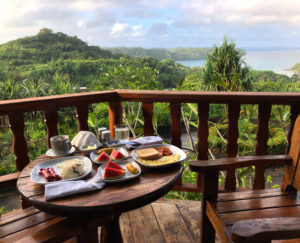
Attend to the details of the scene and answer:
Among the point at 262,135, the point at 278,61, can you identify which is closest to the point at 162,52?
the point at 278,61

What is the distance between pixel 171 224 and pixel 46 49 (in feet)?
27.7

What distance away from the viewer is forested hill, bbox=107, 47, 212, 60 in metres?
6.44

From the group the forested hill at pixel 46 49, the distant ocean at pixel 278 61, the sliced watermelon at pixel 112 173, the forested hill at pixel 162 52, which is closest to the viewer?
the sliced watermelon at pixel 112 173

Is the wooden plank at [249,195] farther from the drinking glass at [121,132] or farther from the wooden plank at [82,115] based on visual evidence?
the wooden plank at [82,115]

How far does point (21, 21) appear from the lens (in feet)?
33.4

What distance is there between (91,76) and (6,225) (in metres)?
6.43

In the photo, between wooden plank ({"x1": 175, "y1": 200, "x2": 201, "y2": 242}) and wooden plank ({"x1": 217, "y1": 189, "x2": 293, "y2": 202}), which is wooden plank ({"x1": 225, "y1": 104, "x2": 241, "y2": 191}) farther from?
wooden plank ({"x1": 217, "y1": 189, "x2": 293, "y2": 202})

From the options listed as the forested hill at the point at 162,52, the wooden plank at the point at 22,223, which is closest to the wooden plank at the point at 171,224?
the wooden plank at the point at 22,223

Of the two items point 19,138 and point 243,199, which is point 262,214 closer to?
point 243,199

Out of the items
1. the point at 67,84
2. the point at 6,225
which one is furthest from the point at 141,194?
the point at 67,84

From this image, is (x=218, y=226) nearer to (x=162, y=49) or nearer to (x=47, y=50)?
(x=162, y=49)

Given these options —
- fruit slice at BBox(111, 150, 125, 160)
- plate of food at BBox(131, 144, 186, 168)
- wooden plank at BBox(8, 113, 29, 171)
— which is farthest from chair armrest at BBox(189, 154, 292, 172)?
wooden plank at BBox(8, 113, 29, 171)

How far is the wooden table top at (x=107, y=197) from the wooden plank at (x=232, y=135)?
84 cm

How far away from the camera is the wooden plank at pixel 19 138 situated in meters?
1.45
